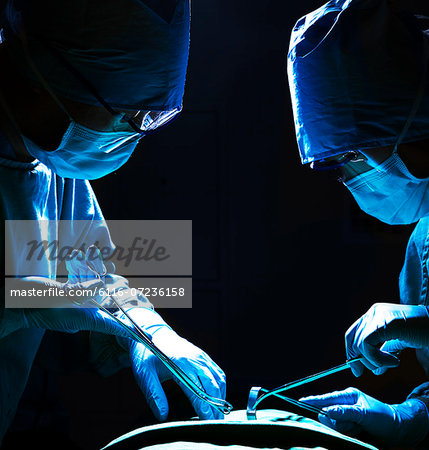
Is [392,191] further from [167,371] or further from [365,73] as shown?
[167,371]

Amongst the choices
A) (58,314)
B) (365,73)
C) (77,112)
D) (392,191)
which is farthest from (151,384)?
(365,73)

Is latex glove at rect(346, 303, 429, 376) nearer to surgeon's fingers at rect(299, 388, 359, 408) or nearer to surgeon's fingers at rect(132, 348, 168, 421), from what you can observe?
surgeon's fingers at rect(299, 388, 359, 408)

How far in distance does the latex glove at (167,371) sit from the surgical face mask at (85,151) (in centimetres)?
64

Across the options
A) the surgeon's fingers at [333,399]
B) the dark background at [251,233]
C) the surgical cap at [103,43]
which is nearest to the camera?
the surgical cap at [103,43]

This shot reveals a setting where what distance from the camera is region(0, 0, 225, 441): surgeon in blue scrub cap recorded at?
140 cm

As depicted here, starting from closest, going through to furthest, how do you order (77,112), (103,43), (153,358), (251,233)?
(103,43) < (77,112) < (153,358) < (251,233)

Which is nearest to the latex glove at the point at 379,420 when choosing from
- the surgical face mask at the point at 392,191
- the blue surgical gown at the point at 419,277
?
the blue surgical gown at the point at 419,277

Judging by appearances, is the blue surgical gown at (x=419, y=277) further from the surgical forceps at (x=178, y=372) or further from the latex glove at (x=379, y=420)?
the surgical forceps at (x=178, y=372)

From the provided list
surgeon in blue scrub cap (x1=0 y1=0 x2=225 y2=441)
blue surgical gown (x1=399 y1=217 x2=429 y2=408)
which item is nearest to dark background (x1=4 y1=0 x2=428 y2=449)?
blue surgical gown (x1=399 y1=217 x2=429 y2=408)

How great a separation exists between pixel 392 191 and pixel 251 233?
1.21 metres

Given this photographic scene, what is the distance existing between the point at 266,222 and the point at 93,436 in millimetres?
1535

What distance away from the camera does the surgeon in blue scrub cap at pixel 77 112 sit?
1.40 m

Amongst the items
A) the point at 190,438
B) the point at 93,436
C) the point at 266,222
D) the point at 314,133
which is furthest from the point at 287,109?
the point at 93,436

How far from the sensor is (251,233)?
9.07ft
